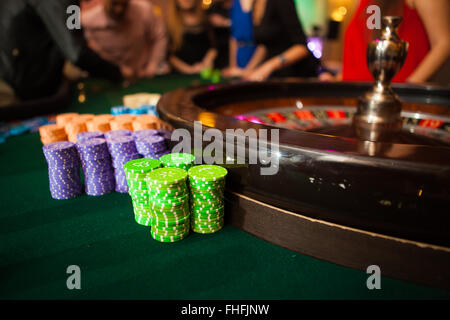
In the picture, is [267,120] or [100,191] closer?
[100,191]

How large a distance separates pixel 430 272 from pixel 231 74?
12.1 ft

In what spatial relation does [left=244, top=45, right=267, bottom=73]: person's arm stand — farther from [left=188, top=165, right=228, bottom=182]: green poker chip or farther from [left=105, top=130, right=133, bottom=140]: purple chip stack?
[left=188, top=165, right=228, bottom=182]: green poker chip

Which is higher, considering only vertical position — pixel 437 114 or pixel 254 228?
pixel 437 114

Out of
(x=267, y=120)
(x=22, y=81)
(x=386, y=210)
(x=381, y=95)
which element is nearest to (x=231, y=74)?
(x=22, y=81)

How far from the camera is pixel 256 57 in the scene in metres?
4.60

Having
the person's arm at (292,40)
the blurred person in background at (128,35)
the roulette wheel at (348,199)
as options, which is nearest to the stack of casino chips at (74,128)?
the roulette wheel at (348,199)

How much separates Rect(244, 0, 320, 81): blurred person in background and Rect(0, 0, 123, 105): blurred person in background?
5.13 ft

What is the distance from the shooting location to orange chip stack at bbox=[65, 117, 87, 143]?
5.03 feet

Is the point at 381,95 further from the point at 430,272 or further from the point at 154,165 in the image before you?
the point at 154,165

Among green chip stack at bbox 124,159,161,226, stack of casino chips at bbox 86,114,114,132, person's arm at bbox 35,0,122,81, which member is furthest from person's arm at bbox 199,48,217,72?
green chip stack at bbox 124,159,161,226

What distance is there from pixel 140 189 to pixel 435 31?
6.54 feet

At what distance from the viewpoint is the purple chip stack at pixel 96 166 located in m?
1.20

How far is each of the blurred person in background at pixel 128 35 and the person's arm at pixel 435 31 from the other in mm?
2815

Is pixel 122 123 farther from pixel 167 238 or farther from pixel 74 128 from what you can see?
pixel 167 238
